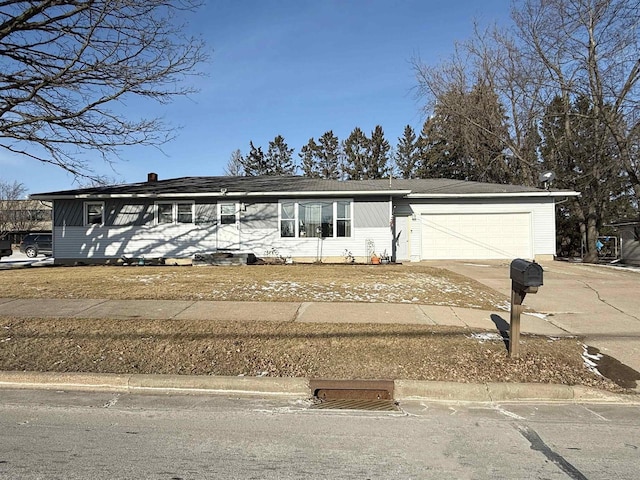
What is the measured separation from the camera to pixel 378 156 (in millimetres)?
49344

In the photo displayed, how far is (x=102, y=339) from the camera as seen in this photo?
6371 mm

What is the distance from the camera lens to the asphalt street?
331 cm

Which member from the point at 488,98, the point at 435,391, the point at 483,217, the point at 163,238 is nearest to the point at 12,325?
the point at 435,391

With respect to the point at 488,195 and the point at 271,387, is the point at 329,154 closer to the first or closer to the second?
the point at 488,195

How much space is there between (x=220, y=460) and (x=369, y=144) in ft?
160

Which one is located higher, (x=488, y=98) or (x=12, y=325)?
(x=488, y=98)

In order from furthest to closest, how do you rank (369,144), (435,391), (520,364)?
(369,144) < (520,364) < (435,391)

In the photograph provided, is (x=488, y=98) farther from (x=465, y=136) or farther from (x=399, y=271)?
(x=399, y=271)

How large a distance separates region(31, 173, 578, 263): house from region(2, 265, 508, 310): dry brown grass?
5.28 meters

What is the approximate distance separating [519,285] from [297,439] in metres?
3.32

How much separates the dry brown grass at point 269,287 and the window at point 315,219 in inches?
207

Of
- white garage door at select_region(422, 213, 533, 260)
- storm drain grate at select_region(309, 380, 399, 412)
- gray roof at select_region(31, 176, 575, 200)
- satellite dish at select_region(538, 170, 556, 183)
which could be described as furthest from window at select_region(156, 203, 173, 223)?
storm drain grate at select_region(309, 380, 399, 412)

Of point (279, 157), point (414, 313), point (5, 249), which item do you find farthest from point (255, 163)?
point (414, 313)

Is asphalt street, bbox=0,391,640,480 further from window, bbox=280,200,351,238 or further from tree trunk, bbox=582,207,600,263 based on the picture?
tree trunk, bbox=582,207,600,263
